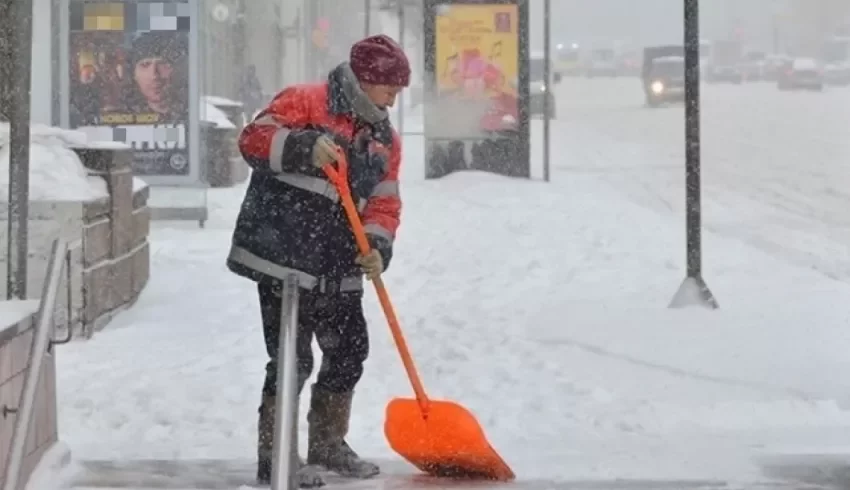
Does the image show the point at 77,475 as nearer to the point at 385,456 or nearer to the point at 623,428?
the point at 385,456

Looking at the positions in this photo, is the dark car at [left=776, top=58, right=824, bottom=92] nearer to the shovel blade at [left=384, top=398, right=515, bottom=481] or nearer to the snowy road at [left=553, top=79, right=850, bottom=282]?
the snowy road at [left=553, top=79, right=850, bottom=282]

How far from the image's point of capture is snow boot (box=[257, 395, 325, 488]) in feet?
16.9

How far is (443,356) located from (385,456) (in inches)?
84.2

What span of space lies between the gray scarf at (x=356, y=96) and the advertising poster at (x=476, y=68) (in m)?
15.0

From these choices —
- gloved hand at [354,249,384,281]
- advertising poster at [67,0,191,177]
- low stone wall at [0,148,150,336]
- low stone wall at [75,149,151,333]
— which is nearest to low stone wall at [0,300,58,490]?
gloved hand at [354,249,384,281]

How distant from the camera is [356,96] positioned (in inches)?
194

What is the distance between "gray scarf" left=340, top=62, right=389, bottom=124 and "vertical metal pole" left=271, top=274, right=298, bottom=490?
590 millimetres

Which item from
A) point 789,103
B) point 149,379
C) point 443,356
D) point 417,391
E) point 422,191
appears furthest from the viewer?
point 789,103

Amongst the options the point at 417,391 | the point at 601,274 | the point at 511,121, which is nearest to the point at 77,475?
the point at 417,391

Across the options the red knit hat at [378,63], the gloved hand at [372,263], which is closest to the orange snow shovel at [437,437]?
the gloved hand at [372,263]

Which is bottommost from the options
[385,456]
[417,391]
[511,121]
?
[385,456]

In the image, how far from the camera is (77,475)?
551cm

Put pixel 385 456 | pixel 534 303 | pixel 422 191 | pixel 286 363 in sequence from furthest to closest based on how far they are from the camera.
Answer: pixel 422 191, pixel 534 303, pixel 385 456, pixel 286 363

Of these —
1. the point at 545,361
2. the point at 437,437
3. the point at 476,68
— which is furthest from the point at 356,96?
the point at 476,68
